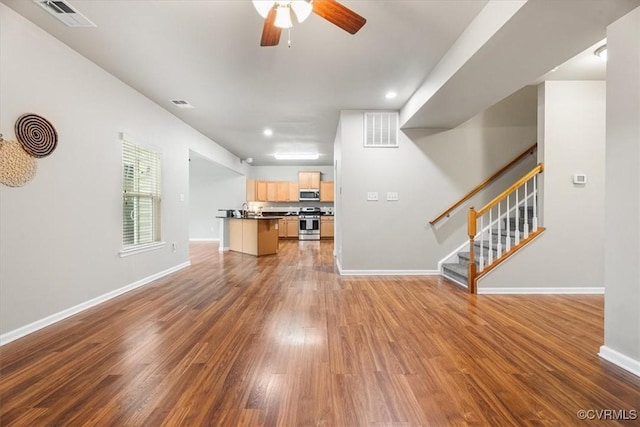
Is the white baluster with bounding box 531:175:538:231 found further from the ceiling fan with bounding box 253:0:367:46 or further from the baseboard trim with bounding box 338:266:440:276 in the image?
the ceiling fan with bounding box 253:0:367:46

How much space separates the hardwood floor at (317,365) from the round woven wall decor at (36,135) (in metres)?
1.57

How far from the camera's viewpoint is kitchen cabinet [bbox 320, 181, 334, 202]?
9.70m

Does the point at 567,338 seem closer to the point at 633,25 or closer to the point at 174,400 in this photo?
the point at 633,25

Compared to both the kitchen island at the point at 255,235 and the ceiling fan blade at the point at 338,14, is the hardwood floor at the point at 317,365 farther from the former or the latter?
the kitchen island at the point at 255,235

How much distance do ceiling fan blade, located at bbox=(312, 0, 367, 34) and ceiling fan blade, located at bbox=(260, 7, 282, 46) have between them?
271 millimetres

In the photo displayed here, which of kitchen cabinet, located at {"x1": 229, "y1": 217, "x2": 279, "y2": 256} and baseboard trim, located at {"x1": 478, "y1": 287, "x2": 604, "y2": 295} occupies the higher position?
kitchen cabinet, located at {"x1": 229, "y1": 217, "x2": 279, "y2": 256}

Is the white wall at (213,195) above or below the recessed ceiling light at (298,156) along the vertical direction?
below

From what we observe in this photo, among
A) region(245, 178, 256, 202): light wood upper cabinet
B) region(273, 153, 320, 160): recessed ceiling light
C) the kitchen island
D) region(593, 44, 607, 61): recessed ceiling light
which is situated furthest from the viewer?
region(245, 178, 256, 202): light wood upper cabinet

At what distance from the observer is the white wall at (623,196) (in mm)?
1731

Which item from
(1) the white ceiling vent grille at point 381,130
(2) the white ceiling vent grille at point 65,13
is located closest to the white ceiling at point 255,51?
(2) the white ceiling vent grille at point 65,13

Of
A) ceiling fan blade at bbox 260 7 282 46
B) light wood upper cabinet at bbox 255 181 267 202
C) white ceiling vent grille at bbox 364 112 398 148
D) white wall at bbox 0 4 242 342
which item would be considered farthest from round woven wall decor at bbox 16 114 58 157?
light wood upper cabinet at bbox 255 181 267 202

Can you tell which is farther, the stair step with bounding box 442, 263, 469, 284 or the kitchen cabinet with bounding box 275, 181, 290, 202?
the kitchen cabinet with bounding box 275, 181, 290, 202

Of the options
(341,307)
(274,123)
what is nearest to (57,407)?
(341,307)

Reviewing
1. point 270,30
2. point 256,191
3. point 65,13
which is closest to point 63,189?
point 65,13
